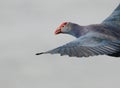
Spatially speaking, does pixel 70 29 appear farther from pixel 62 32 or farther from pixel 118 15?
pixel 118 15

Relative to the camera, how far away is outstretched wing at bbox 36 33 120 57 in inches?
432

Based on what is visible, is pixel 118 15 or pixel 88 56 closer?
pixel 88 56

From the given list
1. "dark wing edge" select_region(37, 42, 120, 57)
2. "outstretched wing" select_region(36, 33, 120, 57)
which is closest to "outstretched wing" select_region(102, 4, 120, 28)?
"outstretched wing" select_region(36, 33, 120, 57)

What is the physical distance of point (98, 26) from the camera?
12.4 meters

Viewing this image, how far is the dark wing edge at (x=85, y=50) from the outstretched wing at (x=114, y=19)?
139 cm

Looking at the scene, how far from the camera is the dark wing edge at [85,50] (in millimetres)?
10938

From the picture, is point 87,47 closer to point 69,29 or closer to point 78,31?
point 78,31

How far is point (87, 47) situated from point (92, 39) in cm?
45

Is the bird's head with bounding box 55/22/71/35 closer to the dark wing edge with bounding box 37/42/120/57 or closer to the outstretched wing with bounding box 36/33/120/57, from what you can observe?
the outstretched wing with bounding box 36/33/120/57

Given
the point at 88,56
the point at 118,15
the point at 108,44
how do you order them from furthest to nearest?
the point at 118,15, the point at 108,44, the point at 88,56

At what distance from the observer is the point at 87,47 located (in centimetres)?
1127

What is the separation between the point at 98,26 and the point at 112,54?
4.11 ft

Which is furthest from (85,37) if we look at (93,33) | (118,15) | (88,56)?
(118,15)

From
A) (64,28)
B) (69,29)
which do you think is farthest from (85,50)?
(64,28)
